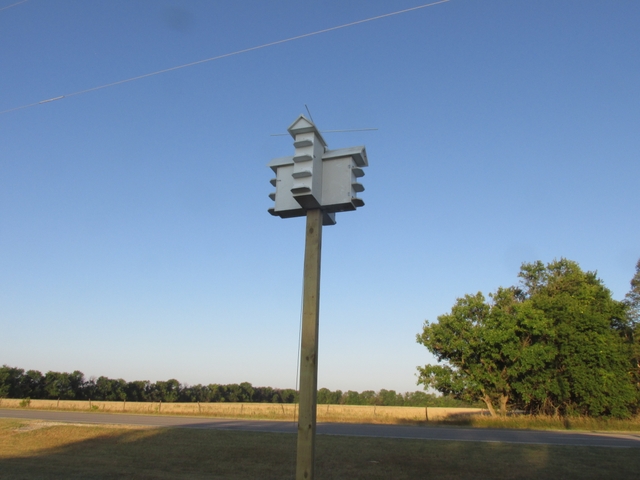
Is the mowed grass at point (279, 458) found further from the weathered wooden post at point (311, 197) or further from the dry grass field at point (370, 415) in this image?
the weathered wooden post at point (311, 197)

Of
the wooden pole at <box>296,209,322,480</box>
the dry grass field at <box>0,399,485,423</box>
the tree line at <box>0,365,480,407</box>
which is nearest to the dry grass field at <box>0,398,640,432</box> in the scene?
the dry grass field at <box>0,399,485,423</box>

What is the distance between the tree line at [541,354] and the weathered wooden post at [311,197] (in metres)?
23.5

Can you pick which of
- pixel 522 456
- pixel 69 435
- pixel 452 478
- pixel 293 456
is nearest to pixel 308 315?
pixel 452 478

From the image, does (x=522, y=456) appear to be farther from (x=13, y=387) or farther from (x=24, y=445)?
(x=13, y=387)

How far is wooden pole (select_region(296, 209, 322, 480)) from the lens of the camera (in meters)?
5.25

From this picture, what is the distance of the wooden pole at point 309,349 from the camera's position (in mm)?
5250

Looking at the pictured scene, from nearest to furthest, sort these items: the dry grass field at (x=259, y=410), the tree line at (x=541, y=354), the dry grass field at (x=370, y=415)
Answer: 1. the dry grass field at (x=370, y=415)
2. the tree line at (x=541, y=354)
3. the dry grass field at (x=259, y=410)

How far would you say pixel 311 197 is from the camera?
19.0 ft

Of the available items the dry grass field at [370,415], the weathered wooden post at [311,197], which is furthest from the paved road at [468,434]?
the weathered wooden post at [311,197]

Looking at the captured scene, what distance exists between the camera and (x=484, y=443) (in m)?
11.7

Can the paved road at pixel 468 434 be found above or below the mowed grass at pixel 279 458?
above

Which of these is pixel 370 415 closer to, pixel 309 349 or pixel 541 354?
pixel 541 354

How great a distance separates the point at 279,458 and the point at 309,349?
5893 mm

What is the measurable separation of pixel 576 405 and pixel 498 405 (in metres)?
3.91
